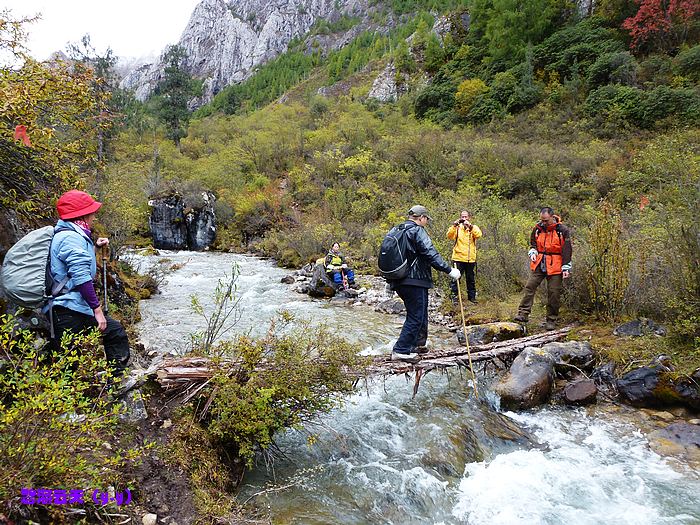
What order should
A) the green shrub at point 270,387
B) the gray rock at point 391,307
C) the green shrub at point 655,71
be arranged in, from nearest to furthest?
the green shrub at point 270,387 < the gray rock at point 391,307 < the green shrub at point 655,71

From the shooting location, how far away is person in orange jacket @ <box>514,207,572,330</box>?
22.1 ft

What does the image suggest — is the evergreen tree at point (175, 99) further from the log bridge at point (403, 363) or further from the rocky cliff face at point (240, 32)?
the rocky cliff face at point (240, 32)

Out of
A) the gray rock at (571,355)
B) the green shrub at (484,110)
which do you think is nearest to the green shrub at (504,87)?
the green shrub at (484,110)

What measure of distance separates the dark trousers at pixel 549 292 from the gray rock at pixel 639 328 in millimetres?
969

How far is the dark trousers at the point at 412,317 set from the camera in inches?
223

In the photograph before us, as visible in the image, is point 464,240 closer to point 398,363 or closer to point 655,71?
point 398,363

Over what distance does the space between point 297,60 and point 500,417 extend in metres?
103

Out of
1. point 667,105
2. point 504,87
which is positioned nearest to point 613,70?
point 667,105

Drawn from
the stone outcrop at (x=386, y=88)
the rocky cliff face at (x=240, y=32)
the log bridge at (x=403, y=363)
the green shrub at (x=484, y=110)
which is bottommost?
the log bridge at (x=403, y=363)

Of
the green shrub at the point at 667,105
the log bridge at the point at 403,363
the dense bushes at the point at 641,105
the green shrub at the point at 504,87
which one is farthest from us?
the green shrub at the point at 504,87

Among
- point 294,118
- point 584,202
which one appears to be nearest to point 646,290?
point 584,202

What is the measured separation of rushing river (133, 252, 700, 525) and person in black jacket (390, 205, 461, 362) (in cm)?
65

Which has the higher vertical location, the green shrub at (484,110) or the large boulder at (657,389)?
the green shrub at (484,110)

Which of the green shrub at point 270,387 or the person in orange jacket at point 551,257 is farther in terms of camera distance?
the person in orange jacket at point 551,257
